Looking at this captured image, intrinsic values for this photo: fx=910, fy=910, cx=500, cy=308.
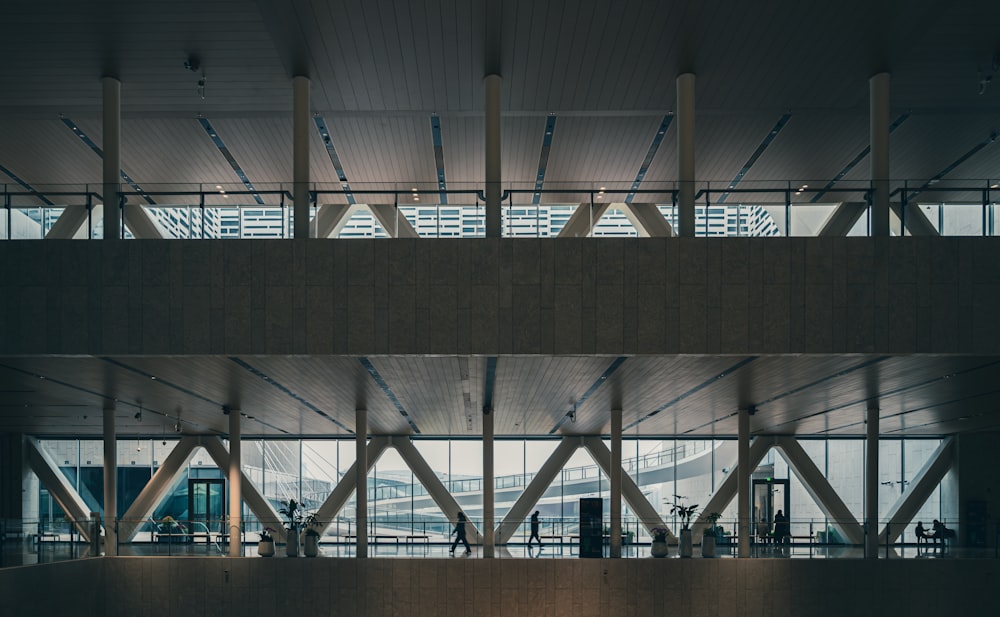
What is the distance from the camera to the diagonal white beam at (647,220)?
14.0 metres

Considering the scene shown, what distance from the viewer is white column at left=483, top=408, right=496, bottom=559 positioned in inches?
802

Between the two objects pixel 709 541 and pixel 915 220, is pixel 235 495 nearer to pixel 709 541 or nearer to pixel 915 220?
pixel 709 541

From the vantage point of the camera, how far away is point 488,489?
21891mm

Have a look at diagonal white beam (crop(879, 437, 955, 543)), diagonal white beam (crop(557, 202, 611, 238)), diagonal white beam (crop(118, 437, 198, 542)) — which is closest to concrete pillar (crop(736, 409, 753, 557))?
diagonal white beam (crop(557, 202, 611, 238))

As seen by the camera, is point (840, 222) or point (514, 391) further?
point (514, 391)

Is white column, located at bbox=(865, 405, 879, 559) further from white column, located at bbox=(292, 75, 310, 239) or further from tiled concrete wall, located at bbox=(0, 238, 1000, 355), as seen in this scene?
white column, located at bbox=(292, 75, 310, 239)

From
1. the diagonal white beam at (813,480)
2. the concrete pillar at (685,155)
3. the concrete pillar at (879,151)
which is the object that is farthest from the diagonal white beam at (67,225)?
the diagonal white beam at (813,480)

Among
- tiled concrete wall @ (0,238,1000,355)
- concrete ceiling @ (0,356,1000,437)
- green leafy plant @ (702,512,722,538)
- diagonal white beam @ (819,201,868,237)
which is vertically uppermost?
diagonal white beam @ (819,201,868,237)

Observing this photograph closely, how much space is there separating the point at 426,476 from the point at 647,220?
21379 mm

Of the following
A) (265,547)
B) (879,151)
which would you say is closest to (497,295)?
(879,151)

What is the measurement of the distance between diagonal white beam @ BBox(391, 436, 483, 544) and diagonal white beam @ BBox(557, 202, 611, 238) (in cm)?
2027

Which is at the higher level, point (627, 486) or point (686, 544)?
point (627, 486)

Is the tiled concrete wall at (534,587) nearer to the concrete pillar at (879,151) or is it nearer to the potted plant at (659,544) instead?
the potted plant at (659,544)

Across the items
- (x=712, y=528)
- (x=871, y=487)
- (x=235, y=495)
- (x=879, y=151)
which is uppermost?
(x=879, y=151)
